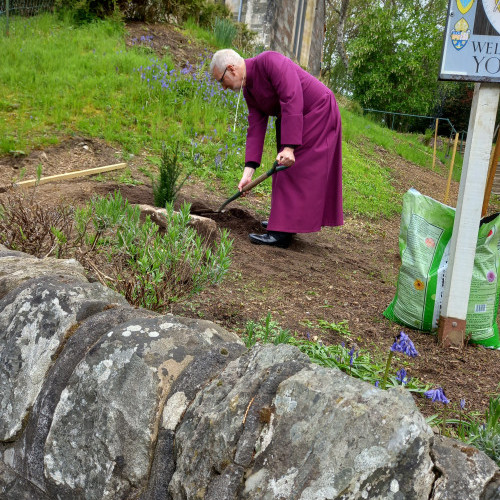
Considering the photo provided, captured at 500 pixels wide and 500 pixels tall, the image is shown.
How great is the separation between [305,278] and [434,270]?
0.86 m

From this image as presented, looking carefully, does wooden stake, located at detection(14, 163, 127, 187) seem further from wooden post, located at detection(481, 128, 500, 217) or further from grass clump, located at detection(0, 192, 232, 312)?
wooden post, located at detection(481, 128, 500, 217)

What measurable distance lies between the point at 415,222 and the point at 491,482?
77.7 inches

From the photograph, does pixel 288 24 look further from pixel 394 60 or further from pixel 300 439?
pixel 300 439

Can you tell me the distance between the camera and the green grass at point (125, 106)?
6105 mm

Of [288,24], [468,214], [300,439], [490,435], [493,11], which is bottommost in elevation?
[490,435]

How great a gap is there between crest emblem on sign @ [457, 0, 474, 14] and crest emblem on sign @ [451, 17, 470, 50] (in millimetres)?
48

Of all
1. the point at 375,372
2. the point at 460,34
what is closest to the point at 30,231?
the point at 375,372

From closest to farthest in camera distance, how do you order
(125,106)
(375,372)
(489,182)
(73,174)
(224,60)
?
(375,372) < (489,182) < (224,60) < (73,174) < (125,106)

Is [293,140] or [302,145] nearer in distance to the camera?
[293,140]

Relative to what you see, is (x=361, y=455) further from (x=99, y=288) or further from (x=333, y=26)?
(x=333, y=26)

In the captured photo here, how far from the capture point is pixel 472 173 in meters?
2.70

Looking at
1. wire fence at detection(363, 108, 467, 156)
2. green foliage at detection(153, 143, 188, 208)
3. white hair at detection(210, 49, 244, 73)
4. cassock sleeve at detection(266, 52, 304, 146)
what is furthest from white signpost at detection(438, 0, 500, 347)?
wire fence at detection(363, 108, 467, 156)

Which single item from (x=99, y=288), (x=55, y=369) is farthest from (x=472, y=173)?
(x=55, y=369)

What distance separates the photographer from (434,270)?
2854 millimetres
